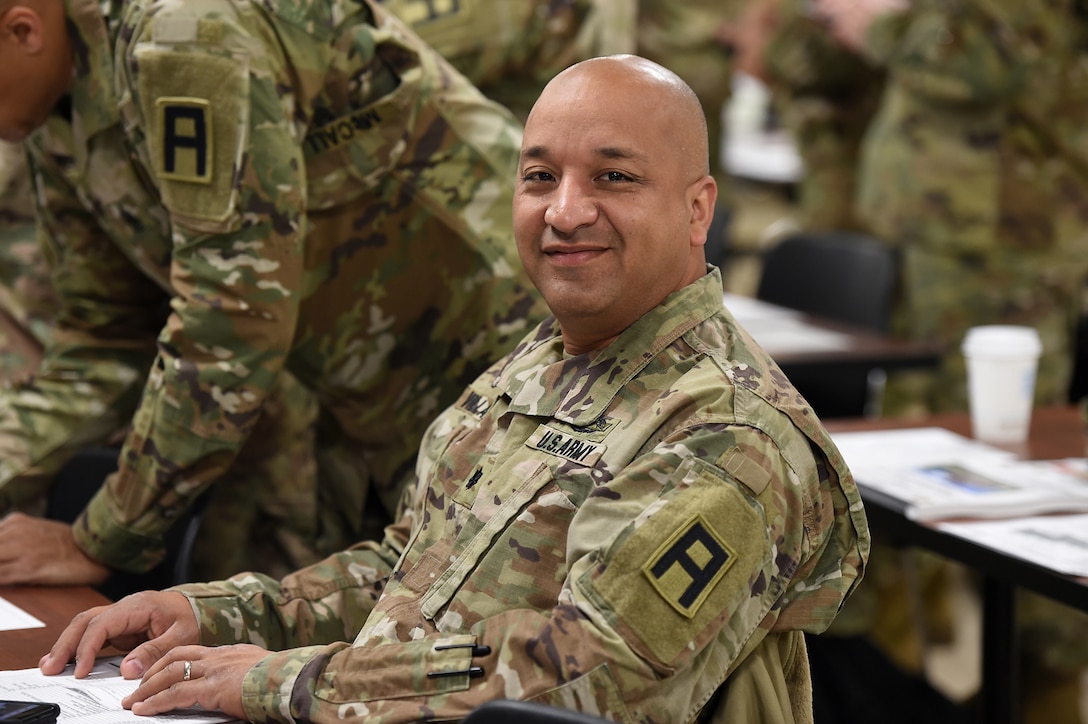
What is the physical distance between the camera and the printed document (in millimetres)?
2076

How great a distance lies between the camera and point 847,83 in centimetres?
512

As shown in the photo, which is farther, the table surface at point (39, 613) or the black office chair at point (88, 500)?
the black office chair at point (88, 500)

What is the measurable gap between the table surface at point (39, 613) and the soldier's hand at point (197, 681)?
217 millimetres

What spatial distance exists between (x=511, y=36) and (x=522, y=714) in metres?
2.00

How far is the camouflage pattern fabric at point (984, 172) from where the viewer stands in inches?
133

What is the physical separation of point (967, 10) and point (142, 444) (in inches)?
89.9

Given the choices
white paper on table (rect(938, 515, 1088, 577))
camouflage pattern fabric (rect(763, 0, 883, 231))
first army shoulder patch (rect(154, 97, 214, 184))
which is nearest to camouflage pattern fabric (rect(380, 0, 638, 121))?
first army shoulder patch (rect(154, 97, 214, 184))

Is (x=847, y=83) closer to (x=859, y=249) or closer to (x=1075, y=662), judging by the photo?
(x=859, y=249)

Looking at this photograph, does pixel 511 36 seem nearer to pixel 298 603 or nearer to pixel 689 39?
pixel 298 603

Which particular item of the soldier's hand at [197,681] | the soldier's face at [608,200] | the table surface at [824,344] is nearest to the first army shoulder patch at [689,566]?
the soldier's face at [608,200]

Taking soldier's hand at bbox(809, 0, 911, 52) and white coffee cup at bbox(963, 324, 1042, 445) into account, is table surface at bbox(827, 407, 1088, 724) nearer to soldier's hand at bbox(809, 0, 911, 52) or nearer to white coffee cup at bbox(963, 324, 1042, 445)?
white coffee cup at bbox(963, 324, 1042, 445)

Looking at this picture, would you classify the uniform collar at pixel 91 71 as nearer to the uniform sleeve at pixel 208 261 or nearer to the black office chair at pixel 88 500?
the uniform sleeve at pixel 208 261

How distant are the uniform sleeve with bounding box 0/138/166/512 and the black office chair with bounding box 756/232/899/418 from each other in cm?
164

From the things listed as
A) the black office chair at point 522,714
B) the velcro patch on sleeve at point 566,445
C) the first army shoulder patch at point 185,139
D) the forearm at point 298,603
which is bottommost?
the forearm at point 298,603
